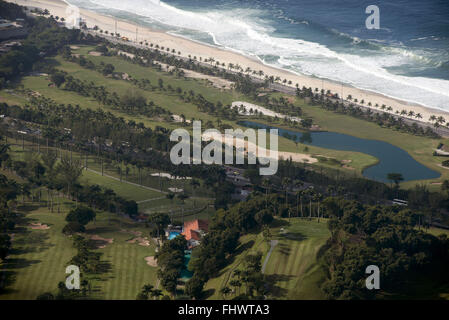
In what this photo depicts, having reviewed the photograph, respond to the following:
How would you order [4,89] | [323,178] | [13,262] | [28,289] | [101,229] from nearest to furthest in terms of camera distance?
1. [28,289]
2. [13,262]
3. [101,229]
4. [323,178]
5. [4,89]

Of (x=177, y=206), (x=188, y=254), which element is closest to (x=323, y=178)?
(x=177, y=206)

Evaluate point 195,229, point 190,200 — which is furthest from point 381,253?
point 190,200

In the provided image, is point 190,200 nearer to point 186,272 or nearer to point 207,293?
point 186,272

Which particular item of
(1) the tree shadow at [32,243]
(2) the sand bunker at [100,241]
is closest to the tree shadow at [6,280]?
(1) the tree shadow at [32,243]

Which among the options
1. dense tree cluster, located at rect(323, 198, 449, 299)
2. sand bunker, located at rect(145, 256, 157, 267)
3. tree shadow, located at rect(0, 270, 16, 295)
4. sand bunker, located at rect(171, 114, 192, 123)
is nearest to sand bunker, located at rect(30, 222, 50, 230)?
tree shadow, located at rect(0, 270, 16, 295)

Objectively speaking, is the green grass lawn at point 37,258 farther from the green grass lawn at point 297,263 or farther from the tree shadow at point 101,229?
the green grass lawn at point 297,263

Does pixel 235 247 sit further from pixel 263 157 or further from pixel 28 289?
pixel 263 157

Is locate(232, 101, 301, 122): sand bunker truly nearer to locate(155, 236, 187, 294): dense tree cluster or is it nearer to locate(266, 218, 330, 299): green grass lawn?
locate(266, 218, 330, 299): green grass lawn
